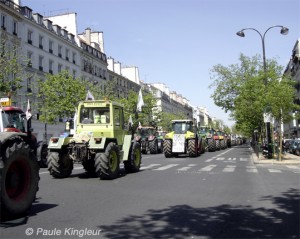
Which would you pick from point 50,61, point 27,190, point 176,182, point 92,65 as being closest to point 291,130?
point 92,65

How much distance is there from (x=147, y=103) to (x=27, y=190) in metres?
60.3

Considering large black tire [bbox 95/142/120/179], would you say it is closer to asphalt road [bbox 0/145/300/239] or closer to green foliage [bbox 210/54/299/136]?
asphalt road [bbox 0/145/300/239]

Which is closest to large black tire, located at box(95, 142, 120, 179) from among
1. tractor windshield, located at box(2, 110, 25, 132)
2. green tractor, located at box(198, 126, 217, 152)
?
tractor windshield, located at box(2, 110, 25, 132)

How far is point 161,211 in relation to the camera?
6.77m

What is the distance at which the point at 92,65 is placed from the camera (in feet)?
204

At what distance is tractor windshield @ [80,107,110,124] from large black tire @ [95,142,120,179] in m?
1.21

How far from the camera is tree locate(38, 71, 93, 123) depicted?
3894 centimetres

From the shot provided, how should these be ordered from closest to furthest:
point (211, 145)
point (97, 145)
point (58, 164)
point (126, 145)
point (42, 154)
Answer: point (97, 145), point (58, 164), point (126, 145), point (42, 154), point (211, 145)

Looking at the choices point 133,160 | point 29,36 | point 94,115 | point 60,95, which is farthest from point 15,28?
point 133,160

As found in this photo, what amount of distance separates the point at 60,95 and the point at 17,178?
112 feet

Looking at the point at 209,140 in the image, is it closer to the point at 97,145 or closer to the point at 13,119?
the point at 13,119

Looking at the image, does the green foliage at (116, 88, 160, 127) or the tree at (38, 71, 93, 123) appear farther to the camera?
the green foliage at (116, 88, 160, 127)

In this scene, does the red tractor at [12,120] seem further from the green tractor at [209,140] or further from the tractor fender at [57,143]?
the green tractor at [209,140]

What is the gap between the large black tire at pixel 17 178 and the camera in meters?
5.78
